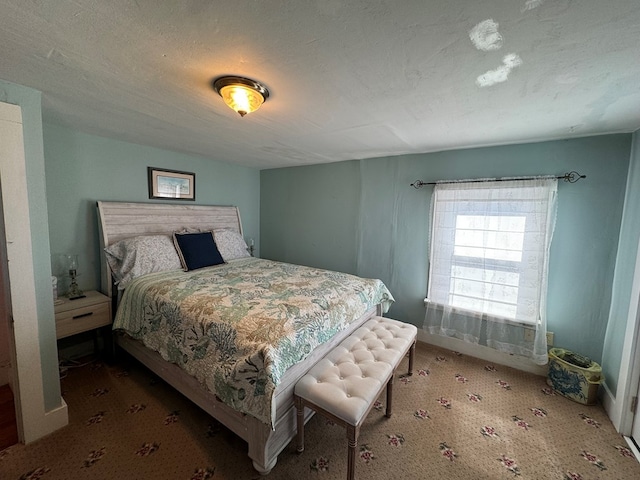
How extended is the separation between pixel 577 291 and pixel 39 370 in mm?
4015

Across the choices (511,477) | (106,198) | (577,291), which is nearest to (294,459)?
(511,477)

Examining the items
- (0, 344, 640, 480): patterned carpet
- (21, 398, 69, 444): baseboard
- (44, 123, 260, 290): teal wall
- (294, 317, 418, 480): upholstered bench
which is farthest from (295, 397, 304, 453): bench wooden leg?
(44, 123, 260, 290): teal wall

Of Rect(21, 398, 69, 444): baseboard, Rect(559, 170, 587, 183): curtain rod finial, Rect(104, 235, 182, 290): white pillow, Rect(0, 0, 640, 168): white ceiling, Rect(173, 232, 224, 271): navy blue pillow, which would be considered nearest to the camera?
Rect(0, 0, 640, 168): white ceiling

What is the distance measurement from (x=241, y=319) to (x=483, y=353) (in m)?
2.50

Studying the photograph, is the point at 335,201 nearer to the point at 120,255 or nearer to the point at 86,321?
the point at 120,255

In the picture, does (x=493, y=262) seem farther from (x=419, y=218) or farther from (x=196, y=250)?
(x=196, y=250)

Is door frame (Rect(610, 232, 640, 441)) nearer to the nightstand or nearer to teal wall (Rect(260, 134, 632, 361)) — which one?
teal wall (Rect(260, 134, 632, 361))

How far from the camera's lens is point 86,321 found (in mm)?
2156

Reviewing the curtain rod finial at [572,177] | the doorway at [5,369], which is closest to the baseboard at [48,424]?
the doorway at [5,369]

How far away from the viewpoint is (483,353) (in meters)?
2.60

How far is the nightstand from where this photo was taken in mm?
2020

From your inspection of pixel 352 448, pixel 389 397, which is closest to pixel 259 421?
pixel 352 448

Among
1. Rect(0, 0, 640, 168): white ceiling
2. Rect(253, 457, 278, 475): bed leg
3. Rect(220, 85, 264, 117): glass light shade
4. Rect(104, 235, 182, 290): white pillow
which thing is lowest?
Rect(253, 457, 278, 475): bed leg

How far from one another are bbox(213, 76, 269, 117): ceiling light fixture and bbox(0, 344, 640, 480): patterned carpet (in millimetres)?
2065
